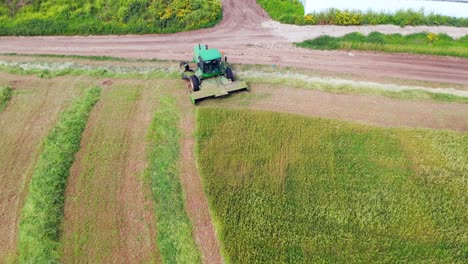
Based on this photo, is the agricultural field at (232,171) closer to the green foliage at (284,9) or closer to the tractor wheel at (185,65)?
the tractor wheel at (185,65)

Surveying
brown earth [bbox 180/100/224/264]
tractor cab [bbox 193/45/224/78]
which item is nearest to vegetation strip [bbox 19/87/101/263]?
brown earth [bbox 180/100/224/264]

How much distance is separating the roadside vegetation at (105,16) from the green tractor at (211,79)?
33.6 ft


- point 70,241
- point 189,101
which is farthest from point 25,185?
point 189,101

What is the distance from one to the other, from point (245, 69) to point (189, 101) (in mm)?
6361

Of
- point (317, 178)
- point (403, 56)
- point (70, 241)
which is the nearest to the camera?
point (70, 241)

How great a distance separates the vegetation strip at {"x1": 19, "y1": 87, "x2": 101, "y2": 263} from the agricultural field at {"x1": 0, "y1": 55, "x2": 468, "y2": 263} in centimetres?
7

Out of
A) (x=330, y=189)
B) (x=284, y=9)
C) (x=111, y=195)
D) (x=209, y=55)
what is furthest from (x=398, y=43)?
(x=111, y=195)

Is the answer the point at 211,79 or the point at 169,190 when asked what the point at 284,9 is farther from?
the point at 169,190

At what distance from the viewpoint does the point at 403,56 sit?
3059 cm

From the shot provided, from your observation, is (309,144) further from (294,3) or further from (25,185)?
(294,3)

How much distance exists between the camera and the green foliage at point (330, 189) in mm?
15891

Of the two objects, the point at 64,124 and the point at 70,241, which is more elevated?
the point at 64,124

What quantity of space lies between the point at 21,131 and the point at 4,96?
4.56 m

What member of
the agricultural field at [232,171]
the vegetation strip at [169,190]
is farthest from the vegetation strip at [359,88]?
the vegetation strip at [169,190]
